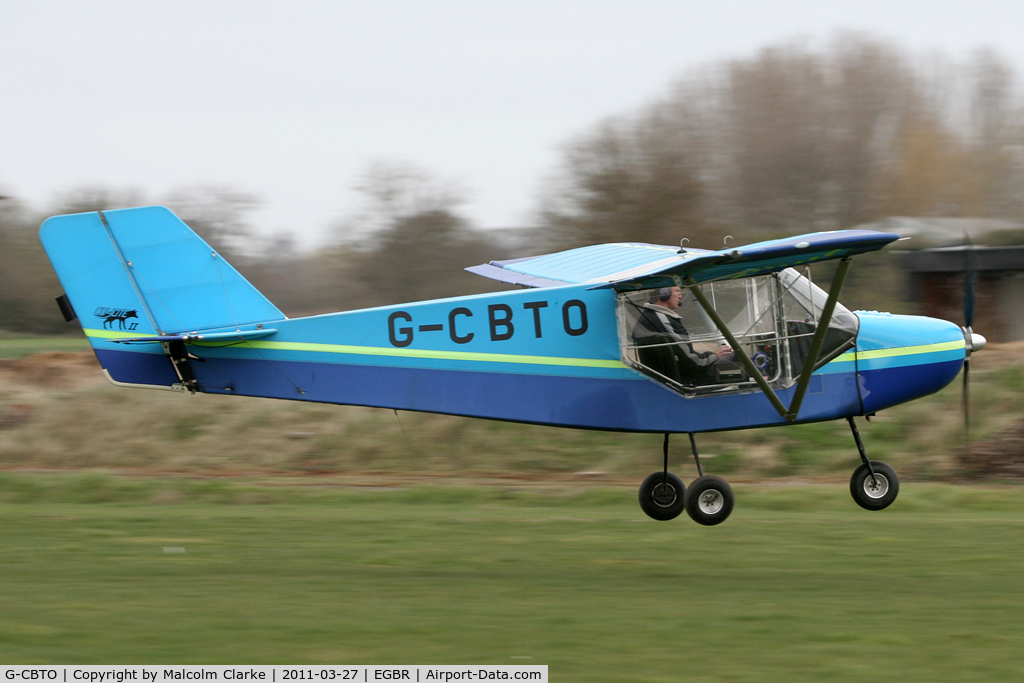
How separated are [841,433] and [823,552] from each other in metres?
8.98

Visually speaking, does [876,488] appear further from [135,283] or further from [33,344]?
[33,344]

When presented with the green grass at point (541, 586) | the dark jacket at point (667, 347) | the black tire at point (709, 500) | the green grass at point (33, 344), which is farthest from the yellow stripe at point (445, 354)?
the green grass at point (33, 344)

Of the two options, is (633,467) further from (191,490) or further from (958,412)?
(191,490)

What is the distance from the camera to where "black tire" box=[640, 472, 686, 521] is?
1086cm

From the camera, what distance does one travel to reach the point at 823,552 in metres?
11.2

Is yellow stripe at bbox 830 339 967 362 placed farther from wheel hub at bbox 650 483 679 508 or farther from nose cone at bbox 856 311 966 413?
wheel hub at bbox 650 483 679 508

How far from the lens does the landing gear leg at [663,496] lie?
35.6 ft

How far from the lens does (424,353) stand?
1010 cm

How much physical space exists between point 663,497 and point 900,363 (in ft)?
8.94

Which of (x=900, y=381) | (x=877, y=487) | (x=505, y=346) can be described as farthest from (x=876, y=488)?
(x=505, y=346)

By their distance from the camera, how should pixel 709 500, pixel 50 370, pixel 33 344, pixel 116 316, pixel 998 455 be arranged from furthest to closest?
1. pixel 33 344
2. pixel 50 370
3. pixel 998 455
4. pixel 709 500
5. pixel 116 316

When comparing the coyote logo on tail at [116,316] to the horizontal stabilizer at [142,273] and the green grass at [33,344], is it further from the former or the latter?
the green grass at [33,344]

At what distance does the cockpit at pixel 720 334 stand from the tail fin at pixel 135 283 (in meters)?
3.86

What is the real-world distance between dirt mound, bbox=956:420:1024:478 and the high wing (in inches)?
382
